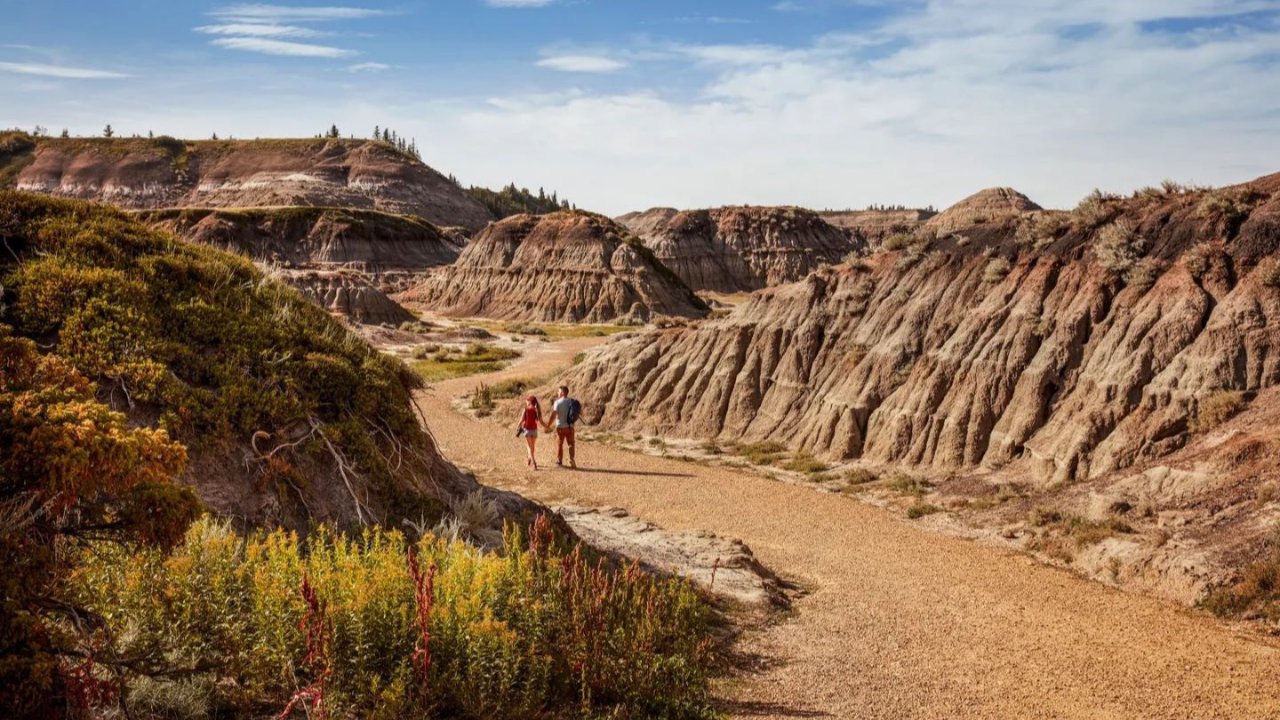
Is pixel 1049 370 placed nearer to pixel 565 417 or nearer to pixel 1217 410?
pixel 1217 410

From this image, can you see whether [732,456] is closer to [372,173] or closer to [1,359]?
[1,359]

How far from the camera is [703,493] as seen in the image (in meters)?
18.8

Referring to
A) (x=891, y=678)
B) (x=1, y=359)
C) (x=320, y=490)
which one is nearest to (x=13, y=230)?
(x=320, y=490)

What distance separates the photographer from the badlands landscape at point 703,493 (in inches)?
241

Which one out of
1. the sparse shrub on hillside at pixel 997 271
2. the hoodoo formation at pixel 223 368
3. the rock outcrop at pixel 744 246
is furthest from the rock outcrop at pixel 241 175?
the hoodoo formation at pixel 223 368

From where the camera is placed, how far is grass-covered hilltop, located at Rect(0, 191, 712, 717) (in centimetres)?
466

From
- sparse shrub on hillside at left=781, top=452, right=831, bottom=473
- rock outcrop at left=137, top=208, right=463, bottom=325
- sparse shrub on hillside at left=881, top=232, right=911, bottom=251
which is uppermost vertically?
rock outcrop at left=137, top=208, right=463, bottom=325

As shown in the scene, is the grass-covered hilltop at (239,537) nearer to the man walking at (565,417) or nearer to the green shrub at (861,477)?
the man walking at (565,417)

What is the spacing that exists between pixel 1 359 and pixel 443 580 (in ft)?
12.6

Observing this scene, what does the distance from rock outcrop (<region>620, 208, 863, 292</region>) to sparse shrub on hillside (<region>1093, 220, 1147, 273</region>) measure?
271 feet

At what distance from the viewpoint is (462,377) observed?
41188 millimetres

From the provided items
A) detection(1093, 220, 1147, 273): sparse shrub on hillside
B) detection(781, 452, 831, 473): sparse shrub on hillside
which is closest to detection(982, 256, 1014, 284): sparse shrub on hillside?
detection(1093, 220, 1147, 273): sparse shrub on hillside

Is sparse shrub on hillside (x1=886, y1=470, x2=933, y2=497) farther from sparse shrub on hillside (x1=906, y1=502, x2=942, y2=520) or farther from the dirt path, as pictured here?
the dirt path

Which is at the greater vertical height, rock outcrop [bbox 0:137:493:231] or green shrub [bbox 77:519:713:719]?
rock outcrop [bbox 0:137:493:231]
